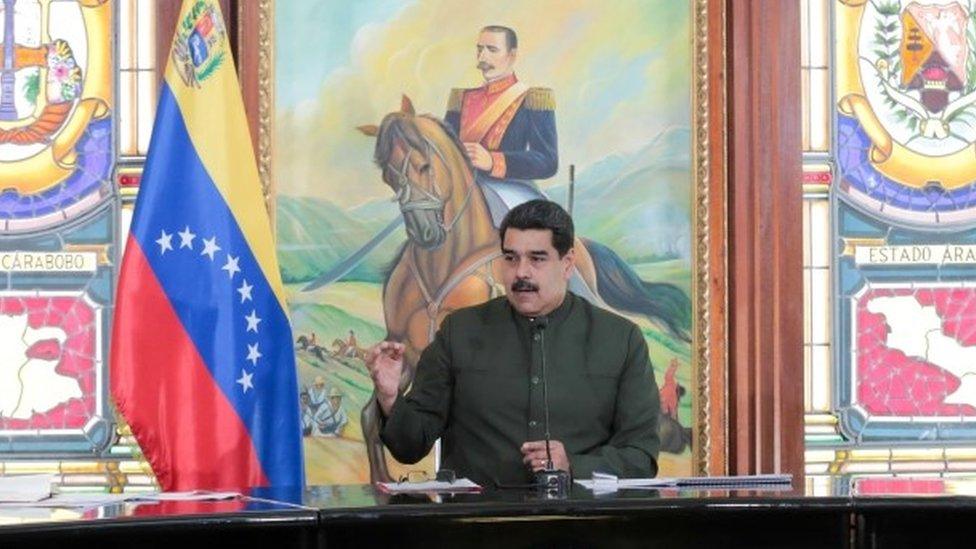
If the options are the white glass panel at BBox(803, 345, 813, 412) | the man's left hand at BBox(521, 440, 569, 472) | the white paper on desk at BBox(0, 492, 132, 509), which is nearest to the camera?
the white paper on desk at BBox(0, 492, 132, 509)

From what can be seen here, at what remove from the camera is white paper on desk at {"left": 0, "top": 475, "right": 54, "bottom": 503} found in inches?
121

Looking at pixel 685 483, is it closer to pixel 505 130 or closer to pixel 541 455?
pixel 541 455

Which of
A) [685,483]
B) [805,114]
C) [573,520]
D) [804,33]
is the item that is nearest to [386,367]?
[685,483]

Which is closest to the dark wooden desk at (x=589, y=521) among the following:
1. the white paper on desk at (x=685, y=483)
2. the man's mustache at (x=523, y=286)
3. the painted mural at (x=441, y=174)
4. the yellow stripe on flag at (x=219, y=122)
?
the white paper on desk at (x=685, y=483)

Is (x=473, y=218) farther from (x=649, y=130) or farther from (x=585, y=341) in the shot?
(x=585, y=341)

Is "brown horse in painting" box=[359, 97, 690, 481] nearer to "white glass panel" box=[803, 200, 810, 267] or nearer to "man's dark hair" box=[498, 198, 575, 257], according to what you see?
"white glass panel" box=[803, 200, 810, 267]

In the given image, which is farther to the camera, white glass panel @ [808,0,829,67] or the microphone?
white glass panel @ [808,0,829,67]

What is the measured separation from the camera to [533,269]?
381cm

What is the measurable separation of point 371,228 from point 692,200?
0.81 meters

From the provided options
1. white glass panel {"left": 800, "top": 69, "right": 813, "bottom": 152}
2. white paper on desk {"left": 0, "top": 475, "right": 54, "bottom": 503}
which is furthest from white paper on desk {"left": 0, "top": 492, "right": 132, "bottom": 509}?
white glass panel {"left": 800, "top": 69, "right": 813, "bottom": 152}

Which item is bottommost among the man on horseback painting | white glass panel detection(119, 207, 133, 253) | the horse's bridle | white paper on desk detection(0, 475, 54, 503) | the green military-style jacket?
white paper on desk detection(0, 475, 54, 503)

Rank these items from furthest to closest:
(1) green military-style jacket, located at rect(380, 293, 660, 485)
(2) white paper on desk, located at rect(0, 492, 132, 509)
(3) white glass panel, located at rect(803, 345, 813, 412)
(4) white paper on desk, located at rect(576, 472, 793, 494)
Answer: (3) white glass panel, located at rect(803, 345, 813, 412)
(1) green military-style jacket, located at rect(380, 293, 660, 485)
(4) white paper on desk, located at rect(576, 472, 793, 494)
(2) white paper on desk, located at rect(0, 492, 132, 509)

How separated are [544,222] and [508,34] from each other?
3.32ft

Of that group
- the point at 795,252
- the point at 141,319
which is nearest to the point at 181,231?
the point at 141,319
